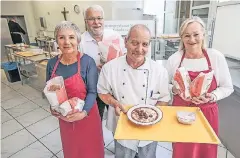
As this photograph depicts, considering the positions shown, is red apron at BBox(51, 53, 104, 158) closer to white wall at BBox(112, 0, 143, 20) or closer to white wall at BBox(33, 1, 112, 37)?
white wall at BBox(112, 0, 143, 20)

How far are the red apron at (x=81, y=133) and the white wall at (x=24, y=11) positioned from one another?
8054 mm

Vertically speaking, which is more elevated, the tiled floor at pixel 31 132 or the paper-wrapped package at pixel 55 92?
the paper-wrapped package at pixel 55 92

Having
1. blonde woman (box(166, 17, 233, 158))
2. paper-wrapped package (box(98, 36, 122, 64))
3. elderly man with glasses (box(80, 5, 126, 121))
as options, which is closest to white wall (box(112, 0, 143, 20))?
elderly man with glasses (box(80, 5, 126, 121))

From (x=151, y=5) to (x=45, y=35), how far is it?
486 centimetres

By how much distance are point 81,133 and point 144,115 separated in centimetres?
61

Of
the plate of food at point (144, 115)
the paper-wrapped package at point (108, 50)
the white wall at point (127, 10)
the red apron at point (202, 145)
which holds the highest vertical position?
the white wall at point (127, 10)

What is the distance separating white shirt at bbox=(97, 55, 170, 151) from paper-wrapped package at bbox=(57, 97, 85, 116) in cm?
23

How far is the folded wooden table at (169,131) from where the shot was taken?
886 mm

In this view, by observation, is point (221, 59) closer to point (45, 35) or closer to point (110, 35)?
point (110, 35)

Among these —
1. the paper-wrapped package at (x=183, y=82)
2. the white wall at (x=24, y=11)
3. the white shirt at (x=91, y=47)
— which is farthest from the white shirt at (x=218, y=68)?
the white wall at (x=24, y=11)

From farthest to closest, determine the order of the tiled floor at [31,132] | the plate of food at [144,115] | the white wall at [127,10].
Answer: the white wall at [127,10], the tiled floor at [31,132], the plate of food at [144,115]

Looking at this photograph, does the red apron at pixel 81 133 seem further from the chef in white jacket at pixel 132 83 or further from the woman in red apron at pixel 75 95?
the chef in white jacket at pixel 132 83

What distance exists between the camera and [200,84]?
1.14m

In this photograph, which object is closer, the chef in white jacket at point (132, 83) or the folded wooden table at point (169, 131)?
the folded wooden table at point (169, 131)
